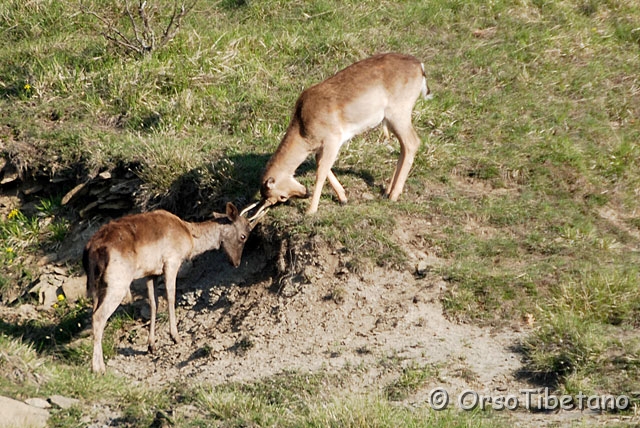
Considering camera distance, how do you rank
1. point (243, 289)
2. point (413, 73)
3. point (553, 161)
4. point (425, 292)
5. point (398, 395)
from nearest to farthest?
point (398, 395) < point (425, 292) < point (243, 289) < point (413, 73) < point (553, 161)

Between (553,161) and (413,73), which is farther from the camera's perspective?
(553,161)

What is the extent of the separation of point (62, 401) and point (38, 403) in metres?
0.20

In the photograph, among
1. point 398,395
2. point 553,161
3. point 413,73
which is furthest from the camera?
point 553,161

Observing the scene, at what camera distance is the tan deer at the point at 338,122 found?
10.4 m

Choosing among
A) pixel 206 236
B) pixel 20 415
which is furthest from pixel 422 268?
pixel 20 415

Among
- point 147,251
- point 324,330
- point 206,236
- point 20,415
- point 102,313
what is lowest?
point 324,330

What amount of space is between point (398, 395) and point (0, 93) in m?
7.65

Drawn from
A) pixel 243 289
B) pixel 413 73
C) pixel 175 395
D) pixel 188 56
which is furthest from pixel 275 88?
pixel 175 395

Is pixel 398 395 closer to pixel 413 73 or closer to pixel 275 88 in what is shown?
pixel 413 73

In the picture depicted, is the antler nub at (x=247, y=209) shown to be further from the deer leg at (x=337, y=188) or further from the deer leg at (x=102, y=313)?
the deer leg at (x=102, y=313)

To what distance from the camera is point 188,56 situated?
13.0 m

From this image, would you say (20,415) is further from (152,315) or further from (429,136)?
(429,136)

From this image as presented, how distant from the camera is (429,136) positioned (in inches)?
476

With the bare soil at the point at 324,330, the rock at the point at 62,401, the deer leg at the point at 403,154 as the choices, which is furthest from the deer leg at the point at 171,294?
the deer leg at the point at 403,154
